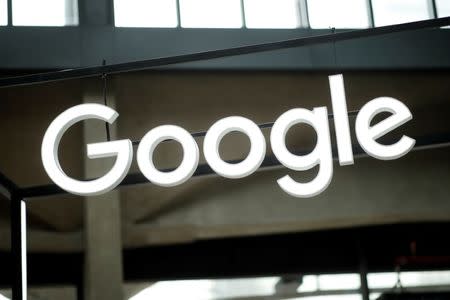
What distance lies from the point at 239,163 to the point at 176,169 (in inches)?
17.0

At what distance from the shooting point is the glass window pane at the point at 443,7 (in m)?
11.1

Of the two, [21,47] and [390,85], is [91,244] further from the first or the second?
[390,85]

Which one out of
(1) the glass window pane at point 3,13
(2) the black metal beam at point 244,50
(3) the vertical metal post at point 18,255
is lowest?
(3) the vertical metal post at point 18,255

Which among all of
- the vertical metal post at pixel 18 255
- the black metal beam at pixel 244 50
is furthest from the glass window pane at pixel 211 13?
the black metal beam at pixel 244 50

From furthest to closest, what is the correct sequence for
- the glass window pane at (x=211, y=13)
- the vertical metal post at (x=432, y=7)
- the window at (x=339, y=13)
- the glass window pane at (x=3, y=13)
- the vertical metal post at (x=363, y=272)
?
the vertical metal post at (x=363, y=272), the vertical metal post at (x=432, y=7), the window at (x=339, y=13), the glass window pane at (x=211, y=13), the glass window pane at (x=3, y=13)

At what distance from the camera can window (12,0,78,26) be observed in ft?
32.9

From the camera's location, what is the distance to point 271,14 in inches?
420

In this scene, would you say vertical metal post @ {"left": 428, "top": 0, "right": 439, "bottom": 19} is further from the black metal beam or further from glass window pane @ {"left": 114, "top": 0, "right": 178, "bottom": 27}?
the black metal beam

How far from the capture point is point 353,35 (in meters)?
5.29

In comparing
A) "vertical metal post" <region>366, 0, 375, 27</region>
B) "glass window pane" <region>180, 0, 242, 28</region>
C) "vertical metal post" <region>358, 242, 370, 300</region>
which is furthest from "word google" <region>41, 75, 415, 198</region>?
"vertical metal post" <region>358, 242, 370, 300</region>

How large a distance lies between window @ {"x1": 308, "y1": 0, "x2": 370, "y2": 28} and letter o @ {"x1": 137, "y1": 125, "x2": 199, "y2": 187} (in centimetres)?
510

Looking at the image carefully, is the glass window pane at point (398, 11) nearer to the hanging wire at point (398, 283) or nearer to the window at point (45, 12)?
the hanging wire at point (398, 283)

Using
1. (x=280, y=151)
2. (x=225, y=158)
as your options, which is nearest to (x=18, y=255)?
(x=280, y=151)

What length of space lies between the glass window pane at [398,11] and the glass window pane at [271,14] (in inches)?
41.7
